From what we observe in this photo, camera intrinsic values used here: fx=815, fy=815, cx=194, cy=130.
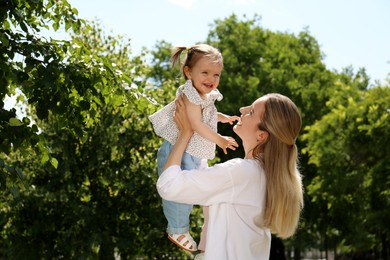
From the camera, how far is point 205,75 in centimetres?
522

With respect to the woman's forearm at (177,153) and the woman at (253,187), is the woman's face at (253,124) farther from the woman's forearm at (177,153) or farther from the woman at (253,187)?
the woman's forearm at (177,153)

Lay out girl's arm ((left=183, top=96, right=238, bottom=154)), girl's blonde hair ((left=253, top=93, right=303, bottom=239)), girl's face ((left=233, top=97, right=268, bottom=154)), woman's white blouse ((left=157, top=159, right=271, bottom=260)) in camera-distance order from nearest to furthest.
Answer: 1. woman's white blouse ((left=157, top=159, right=271, bottom=260))
2. girl's blonde hair ((left=253, top=93, right=303, bottom=239))
3. girl's face ((left=233, top=97, right=268, bottom=154))
4. girl's arm ((left=183, top=96, right=238, bottom=154))

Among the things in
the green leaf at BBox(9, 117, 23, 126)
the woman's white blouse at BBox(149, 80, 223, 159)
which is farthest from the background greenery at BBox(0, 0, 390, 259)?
the woman's white blouse at BBox(149, 80, 223, 159)

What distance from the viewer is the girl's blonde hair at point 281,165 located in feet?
14.6

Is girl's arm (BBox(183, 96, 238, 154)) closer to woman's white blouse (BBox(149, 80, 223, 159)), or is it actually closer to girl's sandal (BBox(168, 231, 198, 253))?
woman's white blouse (BBox(149, 80, 223, 159))

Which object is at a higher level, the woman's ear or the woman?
the woman's ear

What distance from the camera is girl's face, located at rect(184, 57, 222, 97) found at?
17.0ft

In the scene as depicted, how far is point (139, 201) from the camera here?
66.3 ft

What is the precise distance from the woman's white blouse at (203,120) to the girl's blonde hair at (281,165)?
0.72 m

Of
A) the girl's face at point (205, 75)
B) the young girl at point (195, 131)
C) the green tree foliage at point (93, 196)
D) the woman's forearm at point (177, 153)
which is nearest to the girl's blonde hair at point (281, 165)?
the woman's forearm at point (177, 153)

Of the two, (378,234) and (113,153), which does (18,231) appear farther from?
(378,234)

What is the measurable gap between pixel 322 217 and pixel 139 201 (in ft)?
48.5

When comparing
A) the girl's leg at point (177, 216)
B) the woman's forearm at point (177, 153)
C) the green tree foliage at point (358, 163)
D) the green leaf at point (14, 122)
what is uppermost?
the green tree foliage at point (358, 163)

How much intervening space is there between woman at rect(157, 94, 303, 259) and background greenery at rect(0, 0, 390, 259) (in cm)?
314
